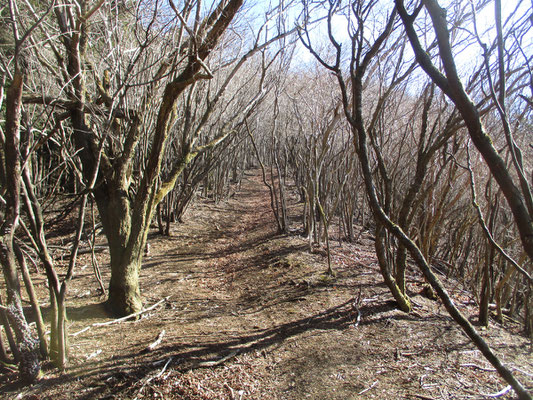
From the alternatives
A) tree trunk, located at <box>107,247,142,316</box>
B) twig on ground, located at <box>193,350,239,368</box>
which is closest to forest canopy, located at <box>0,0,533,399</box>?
tree trunk, located at <box>107,247,142,316</box>

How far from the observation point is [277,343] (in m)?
2.90

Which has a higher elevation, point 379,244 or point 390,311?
point 379,244

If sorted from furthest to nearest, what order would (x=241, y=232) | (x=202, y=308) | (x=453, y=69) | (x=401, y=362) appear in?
(x=241, y=232) → (x=202, y=308) → (x=401, y=362) → (x=453, y=69)

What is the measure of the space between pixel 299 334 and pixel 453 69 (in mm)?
2456

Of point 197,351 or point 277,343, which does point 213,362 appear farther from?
point 277,343

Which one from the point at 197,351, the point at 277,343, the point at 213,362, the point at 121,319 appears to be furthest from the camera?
the point at 121,319

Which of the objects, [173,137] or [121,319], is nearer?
[121,319]

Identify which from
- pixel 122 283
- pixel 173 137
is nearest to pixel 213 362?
pixel 122 283

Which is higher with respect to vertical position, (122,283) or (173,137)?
(173,137)

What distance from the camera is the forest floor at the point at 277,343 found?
2.30 metres

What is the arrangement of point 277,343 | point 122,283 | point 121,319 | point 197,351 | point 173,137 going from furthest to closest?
point 173,137 → point 122,283 → point 121,319 → point 277,343 → point 197,351

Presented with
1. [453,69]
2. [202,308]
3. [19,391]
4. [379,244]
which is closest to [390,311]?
[379,244]

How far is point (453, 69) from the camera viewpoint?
3.73 feet

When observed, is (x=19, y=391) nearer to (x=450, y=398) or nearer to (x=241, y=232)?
(x=450, y=398)
